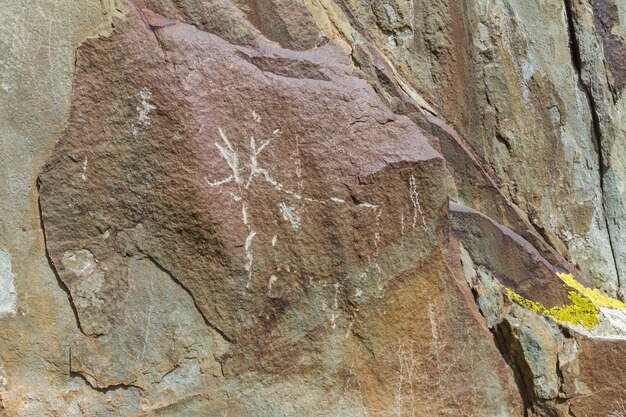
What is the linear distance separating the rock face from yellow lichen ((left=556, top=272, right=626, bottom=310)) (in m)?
0.19

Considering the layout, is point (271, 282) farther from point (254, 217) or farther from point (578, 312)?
point (578, 312)

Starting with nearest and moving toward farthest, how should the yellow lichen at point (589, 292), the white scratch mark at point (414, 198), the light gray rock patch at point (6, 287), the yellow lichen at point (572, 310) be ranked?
the light gray rock patch at point (6, 287), the white scratch mark at point (414, 198), the yellow lichen at point (572, 310), the yellow lichen at point (589, 292)

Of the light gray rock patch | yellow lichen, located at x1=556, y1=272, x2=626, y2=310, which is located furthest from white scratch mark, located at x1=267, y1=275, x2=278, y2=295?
yellow lichen, located at x1=556, y1=272, x2=626, y2=310

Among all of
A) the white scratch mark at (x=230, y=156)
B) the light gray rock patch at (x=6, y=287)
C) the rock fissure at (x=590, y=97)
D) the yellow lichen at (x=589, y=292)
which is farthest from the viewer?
the rock fissure at (x=590, y=97)

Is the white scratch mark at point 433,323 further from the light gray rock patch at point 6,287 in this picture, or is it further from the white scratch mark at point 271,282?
the light gray rock patch at point 6,287

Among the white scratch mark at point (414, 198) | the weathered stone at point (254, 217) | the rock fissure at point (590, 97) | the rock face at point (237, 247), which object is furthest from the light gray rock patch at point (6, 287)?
the rock fissure at point (590, 97)

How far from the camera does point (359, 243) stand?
3822 millimetres

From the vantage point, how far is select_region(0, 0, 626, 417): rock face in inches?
140

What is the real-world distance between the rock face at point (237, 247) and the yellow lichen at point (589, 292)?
186 mm

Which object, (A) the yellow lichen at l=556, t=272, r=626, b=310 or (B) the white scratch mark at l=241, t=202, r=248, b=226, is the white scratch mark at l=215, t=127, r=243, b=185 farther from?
(A) the yellow lichen at l=556, t=272, r=626, b=310

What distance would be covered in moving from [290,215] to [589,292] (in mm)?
2168

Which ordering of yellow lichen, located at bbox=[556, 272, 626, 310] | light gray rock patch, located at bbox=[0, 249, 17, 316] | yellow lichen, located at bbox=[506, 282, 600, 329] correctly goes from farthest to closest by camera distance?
yellow lichen, located at bbox=[556, 272, 626, 310], yellow lichen, located at bbox=[506, 282, 600, 329], light gray rock patch, located at bbox=[0, 249, 17, 316]

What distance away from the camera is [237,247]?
369cm

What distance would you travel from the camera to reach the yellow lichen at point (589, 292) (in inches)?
179
